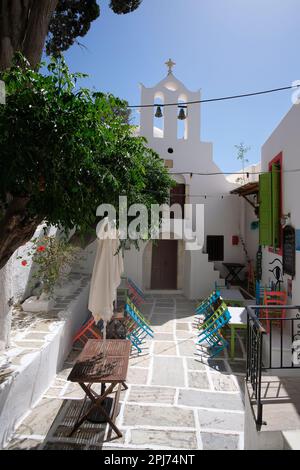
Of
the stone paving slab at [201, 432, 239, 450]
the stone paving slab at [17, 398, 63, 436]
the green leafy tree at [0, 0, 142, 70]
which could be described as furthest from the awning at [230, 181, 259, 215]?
the stone paving slab at [17, 398, 63, 436]

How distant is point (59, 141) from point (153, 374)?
5105 millimetres

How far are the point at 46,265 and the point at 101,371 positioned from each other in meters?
4.05

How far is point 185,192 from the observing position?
13961 millimetres

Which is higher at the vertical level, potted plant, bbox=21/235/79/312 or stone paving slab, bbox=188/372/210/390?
potted plant, bbox=21/235/79/312

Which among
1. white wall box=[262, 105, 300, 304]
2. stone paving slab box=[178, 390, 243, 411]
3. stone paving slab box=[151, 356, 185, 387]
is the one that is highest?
white wall box=[262, 105, 300, 304]

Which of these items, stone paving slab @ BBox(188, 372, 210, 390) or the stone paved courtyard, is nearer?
the stone paved courtyard

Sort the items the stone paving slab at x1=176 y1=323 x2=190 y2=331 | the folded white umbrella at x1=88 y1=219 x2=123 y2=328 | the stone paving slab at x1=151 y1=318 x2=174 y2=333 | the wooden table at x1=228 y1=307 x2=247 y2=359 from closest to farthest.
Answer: the folded white umbrella at x1=88 y1=219 x2=123 y2=328
the wooden table at x1=228 y1=307 x2=247 y2=359
the stone paving slab at x1=151 y1=318 x2=174 y2=333
the stone paving slab at x1=176 y1=323 x2=190 y2=331

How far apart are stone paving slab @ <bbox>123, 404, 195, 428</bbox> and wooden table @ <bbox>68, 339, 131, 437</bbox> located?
0.27 metres

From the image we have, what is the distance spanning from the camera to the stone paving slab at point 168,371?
19.0 feet

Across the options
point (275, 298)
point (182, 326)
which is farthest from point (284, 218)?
point (182, 326)

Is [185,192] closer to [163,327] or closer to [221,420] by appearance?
[163,327]

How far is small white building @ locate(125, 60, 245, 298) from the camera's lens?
13.3m

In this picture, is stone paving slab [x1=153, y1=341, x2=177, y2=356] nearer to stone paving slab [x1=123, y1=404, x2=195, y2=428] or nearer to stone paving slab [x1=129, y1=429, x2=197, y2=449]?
stone paving slab [x1=123, y1=404, x2=195, y2=428]

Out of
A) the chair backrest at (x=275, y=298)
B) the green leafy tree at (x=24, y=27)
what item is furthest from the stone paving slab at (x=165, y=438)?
the green leafy tree at (x=24, y=27)
